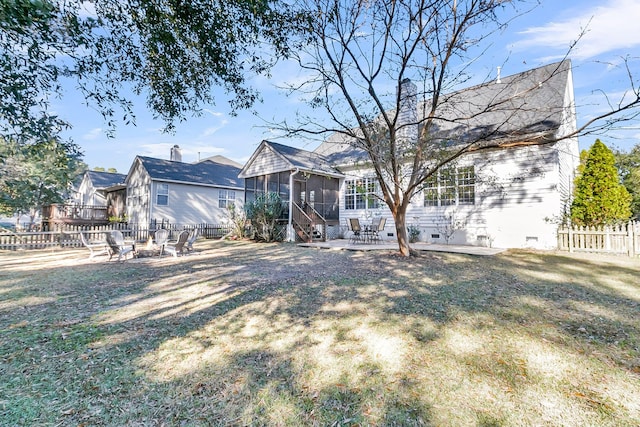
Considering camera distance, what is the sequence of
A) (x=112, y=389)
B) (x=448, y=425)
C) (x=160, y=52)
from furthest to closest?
1. (x=160, y=52)
2. (x=112, y=389)
3. (x=448, y=425)

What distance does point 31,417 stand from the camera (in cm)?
220

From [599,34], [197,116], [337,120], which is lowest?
[197,116]

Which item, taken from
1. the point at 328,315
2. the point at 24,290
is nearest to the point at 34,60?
the point at 24,290

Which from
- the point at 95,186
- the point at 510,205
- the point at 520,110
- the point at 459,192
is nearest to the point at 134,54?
the point at 520,110

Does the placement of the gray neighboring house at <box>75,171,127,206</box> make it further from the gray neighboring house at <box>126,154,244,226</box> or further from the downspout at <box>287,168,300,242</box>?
the downspout at <box>287,168,300,242</box>

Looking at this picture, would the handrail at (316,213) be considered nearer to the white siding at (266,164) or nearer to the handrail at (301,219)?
the handrail at (301,219)

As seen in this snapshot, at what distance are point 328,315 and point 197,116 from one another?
17.4 ft

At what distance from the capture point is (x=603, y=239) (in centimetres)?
941

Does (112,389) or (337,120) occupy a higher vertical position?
(337,120)

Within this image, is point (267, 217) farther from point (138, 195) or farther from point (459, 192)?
point (138, 195)

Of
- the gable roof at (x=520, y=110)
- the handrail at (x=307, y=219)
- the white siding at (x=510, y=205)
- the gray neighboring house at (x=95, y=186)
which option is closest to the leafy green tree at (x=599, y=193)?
the white siding at (x=510, y=205)

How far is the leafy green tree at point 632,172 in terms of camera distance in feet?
62.8

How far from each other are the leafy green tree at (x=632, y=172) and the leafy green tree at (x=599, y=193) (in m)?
12.5

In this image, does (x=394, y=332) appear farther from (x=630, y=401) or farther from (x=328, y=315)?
(x=630, y=401)
